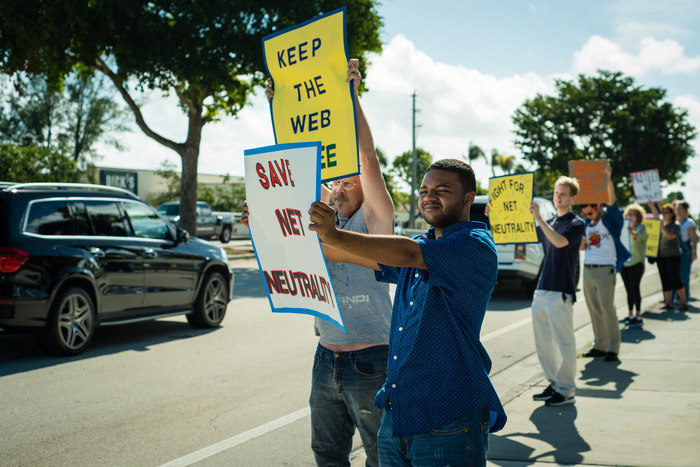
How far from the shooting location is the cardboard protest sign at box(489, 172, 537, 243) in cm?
696

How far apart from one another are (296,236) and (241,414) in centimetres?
333

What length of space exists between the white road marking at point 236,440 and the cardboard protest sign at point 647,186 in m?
9.71

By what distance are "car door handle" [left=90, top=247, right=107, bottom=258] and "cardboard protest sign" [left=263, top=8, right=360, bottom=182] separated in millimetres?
5128

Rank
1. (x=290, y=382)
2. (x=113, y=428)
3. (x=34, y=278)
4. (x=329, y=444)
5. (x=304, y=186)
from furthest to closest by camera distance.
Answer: (x=34, y=278)
(x=290, y=382)
(x=113, y=428)
(x=329, y=444)
(x=304, y=186)

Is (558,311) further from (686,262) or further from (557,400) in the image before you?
(686,262)

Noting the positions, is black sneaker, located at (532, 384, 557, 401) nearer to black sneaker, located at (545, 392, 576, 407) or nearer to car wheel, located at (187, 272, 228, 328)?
black sneaker, located at (545, 392, 576, 407)

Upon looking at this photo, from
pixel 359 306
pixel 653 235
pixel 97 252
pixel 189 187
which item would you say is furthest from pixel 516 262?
pixel 189 187

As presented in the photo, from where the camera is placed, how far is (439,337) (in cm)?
241

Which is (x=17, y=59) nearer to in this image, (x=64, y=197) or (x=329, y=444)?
(x=64, y=197)

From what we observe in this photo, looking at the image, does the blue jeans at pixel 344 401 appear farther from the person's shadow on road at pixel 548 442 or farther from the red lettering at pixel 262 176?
the person's shadow on road at pixel 548 442

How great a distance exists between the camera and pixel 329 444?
3186 millimetres

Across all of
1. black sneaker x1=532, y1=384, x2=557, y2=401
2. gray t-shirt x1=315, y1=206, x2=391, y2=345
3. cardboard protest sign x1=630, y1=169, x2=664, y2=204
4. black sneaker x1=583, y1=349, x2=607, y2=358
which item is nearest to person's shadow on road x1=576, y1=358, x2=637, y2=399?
black sneaker x1=583, y1=349, x2=607, y2=358

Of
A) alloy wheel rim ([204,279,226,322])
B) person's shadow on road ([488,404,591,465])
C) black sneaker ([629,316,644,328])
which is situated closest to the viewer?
person's shadow on road ([488,404,591,465])

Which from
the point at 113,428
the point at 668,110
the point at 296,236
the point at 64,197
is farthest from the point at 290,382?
the point at 668,110
